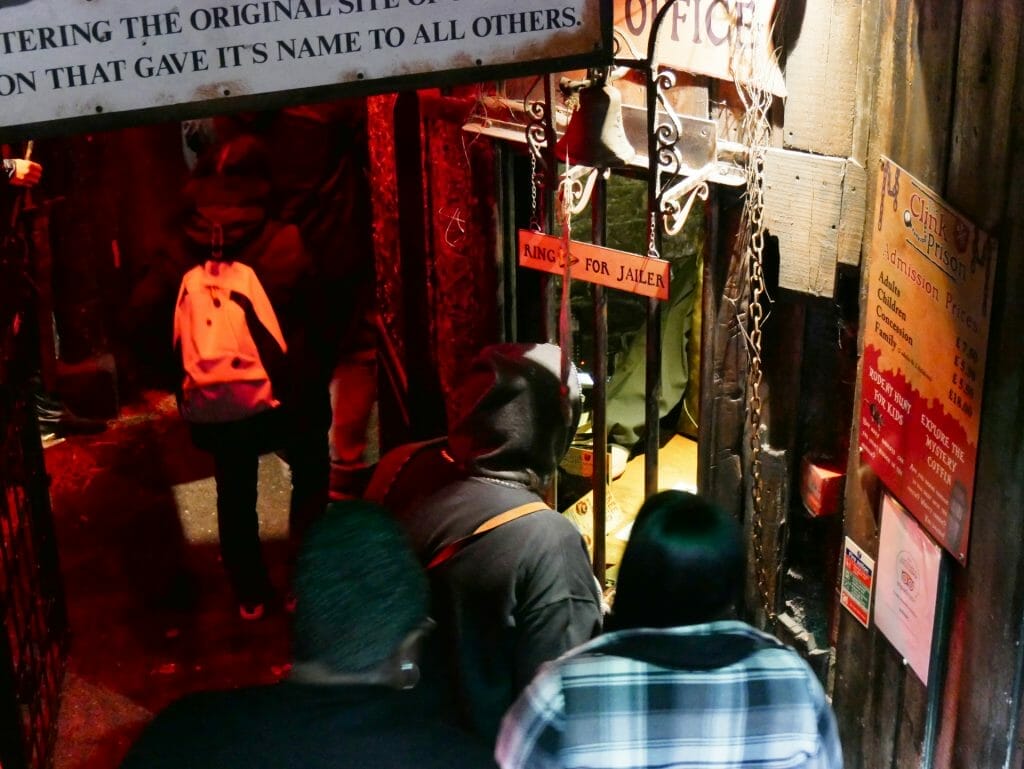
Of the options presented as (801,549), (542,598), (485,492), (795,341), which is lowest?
(801,549)

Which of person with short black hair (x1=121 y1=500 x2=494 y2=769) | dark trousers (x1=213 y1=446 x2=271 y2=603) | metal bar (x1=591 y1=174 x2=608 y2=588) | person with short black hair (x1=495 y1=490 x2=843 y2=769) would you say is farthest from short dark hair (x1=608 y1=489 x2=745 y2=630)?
dark trousers (x1=213 y1=446 x2=271 y2=603)

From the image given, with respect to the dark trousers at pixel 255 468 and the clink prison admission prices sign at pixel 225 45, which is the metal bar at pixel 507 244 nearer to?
the dark trousers at pixel 255 468

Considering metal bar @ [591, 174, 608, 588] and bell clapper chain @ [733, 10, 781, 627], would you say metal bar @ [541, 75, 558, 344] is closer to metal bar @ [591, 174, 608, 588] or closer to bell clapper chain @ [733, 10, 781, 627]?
metal bar @ [591, 174, 608, 588]

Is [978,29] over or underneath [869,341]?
over

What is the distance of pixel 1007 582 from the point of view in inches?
109

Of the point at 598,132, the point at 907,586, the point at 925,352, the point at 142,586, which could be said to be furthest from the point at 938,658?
the point at 142,586

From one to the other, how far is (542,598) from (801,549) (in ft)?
4.32

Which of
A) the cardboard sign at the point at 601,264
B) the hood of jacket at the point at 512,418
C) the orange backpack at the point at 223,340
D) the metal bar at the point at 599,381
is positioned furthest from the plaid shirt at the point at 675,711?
the orange backpack at the point at 223,340

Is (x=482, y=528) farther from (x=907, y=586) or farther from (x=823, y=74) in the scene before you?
(x=823, y=74)

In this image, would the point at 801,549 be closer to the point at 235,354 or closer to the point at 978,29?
the point at 978,29

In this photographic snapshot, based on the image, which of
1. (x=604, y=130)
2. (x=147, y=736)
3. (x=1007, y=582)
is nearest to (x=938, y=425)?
(x=1007, y=582)

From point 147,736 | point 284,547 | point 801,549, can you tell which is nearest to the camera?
point 147,736

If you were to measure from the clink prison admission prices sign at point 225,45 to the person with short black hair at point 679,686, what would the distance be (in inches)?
50.9

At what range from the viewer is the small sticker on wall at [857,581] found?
360 cm
